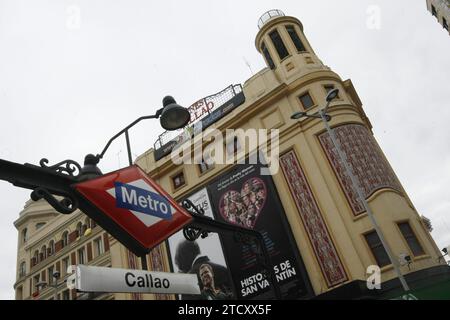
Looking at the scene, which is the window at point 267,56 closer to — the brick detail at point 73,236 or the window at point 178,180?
the window at point 178,180

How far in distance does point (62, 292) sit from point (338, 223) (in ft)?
82.1

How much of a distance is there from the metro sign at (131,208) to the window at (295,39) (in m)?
25.0

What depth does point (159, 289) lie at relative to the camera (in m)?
4.43

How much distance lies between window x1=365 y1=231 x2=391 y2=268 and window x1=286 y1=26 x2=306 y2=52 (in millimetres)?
14670

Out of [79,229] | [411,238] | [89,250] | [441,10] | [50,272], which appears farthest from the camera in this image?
[441,10]

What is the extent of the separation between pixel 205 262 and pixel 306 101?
12105 mm

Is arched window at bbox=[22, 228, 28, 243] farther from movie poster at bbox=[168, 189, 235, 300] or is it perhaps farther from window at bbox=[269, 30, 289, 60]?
window at bbox=[269, 30, 289, 60]

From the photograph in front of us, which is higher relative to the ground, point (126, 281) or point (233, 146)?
point (233, 146)

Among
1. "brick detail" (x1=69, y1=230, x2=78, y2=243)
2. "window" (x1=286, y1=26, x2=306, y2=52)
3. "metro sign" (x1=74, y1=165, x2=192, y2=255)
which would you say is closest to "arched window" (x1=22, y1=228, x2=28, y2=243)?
"brick detail" (x1=69, y1=230, x2=78, y2=243)

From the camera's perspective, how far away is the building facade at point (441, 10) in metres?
37.5

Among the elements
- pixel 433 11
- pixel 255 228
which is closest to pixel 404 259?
pixel 255 228

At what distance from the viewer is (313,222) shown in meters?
20.8

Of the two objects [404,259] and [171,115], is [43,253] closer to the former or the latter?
[404,259]

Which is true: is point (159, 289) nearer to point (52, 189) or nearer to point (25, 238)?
point (52, 189)
